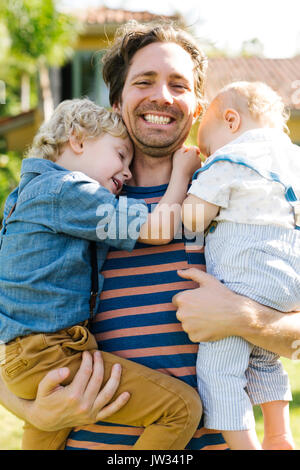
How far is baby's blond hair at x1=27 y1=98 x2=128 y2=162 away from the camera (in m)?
2.28

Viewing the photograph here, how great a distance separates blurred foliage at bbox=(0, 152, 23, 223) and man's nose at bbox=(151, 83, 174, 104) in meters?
11.5

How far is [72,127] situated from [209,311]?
1.04 metres

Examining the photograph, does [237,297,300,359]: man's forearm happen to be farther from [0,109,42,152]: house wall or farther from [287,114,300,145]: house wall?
[0,109,42,152]: house wall

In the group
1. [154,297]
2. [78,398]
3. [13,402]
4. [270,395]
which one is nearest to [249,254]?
[154,297]

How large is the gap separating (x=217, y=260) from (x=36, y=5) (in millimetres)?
13938

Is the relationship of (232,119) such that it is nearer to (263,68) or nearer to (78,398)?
(78,398)

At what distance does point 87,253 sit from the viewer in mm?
2076

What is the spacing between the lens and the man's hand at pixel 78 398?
1.87 meters

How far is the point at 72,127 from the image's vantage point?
2281mm

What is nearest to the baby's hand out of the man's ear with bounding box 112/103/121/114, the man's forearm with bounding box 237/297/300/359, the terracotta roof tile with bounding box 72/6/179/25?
the man's ear with bounding box 112/103/121/114

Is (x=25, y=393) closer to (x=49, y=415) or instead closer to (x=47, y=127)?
(x=49, y=415)

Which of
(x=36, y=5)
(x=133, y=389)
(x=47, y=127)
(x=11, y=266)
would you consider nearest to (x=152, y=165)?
(x=47, y=127)

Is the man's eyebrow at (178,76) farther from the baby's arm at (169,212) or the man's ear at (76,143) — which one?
the man's ear at (76,143)

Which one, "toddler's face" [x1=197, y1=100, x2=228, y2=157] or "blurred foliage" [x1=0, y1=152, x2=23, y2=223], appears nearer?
"toddler's face" [x1=197, y1=100, x2=228, y2=157]
